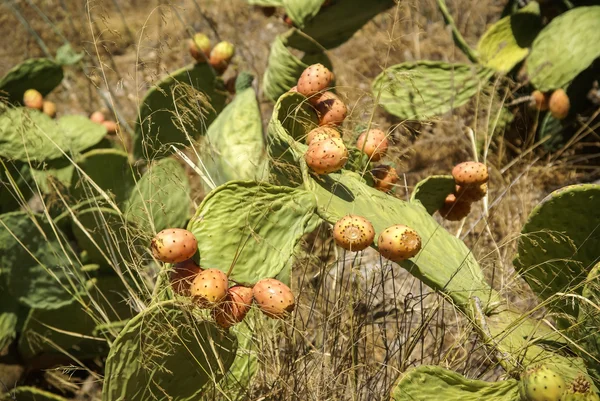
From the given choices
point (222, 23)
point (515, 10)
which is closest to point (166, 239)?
point (515, 10)

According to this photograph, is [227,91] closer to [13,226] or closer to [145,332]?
[13,226]

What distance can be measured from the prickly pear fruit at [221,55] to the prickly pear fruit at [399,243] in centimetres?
105

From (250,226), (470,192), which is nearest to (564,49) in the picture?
(470,192)

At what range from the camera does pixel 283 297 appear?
3.84ft

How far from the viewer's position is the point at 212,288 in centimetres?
113

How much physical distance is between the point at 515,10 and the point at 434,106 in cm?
57

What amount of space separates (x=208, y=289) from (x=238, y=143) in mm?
858

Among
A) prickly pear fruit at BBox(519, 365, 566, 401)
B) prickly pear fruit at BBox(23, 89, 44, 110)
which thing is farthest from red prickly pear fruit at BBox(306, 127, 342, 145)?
prickly pear fruit at BBox(23, 89, 44, 110)

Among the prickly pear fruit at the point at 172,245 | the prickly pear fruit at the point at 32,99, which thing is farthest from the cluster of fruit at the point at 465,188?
the prickly pear fruit at the point at 32,99

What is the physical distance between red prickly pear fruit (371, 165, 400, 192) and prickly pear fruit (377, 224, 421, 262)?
1.01 feet

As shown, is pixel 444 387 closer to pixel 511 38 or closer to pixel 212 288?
pixel 212 288

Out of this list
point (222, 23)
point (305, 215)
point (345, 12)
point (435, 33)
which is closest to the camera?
point (305, 215)

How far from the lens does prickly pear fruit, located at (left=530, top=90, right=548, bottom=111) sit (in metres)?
2.27

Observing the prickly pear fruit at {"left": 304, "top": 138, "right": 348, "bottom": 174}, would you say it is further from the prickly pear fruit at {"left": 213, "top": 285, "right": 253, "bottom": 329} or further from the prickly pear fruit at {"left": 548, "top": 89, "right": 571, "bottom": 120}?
the prickly pear fruit at {"left": 548, "top": 89, "right": 571, "bottom": 120}
